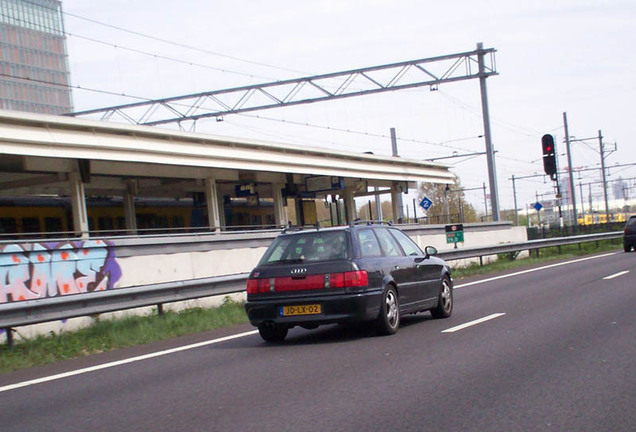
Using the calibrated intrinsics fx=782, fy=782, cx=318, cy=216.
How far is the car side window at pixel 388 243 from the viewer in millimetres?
11289

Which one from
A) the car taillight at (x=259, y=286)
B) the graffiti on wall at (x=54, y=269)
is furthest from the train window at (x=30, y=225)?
the car taillight at (x=259, y=286)

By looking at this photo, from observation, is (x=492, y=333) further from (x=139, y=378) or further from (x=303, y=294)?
(x=139, y=378)

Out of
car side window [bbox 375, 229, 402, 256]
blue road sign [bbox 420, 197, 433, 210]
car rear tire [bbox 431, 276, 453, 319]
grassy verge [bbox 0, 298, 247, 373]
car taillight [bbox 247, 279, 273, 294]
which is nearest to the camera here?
car taillight [bbox 247, 279, 273, 294]

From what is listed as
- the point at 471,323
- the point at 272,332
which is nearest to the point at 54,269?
the point at 272,332

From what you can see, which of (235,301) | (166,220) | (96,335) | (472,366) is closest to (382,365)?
(472,366)

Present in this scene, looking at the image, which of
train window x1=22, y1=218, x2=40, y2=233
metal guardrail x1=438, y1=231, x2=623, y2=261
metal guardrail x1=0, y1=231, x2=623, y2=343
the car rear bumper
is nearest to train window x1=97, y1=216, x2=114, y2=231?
train window x1=22, y1=218, x2=40, y2=233

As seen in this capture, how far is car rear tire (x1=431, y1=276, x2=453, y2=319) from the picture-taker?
12.4 meters

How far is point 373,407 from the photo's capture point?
6160 mm

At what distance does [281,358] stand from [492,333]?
2.90 m

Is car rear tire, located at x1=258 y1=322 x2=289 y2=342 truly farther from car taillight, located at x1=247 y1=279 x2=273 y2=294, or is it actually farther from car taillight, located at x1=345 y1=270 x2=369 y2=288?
car taillight, located at x1=345 y1=270 x2=369 y2=288

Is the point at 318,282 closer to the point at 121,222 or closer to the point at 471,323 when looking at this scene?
the point at 471,323

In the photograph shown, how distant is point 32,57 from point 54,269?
108448 millimetres

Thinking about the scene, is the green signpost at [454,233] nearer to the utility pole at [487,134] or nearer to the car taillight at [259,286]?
the utility pole at [487,134]

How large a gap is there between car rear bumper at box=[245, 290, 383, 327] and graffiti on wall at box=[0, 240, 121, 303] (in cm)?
586
